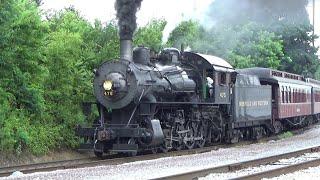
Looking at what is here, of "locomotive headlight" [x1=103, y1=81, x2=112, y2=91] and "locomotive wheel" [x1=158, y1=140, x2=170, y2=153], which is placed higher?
"locomotive headlight" [x1=103, y1=81, x2=112, y2=91]

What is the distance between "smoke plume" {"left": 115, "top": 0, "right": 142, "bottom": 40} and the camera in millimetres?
15383

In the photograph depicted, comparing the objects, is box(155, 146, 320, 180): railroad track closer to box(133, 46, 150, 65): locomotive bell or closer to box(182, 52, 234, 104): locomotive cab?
box(182, 52, 234, 104): locomotive cab

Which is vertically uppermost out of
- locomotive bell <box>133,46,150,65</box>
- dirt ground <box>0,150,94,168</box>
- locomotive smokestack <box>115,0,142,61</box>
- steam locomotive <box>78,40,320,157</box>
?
locomotive smokestack <box>115,0,142,61</box>

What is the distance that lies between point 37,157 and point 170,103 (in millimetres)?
4078

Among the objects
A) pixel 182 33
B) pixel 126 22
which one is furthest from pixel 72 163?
pixel 182 33

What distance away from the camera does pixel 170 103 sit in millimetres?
15711

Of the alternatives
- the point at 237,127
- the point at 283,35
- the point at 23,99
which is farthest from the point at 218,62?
the point at 283,35

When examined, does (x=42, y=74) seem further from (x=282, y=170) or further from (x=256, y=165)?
(x=282, y=170)

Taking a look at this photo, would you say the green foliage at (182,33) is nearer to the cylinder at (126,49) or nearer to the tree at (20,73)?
the cylinder at (126,49)

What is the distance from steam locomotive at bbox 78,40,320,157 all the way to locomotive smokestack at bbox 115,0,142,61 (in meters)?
0.04

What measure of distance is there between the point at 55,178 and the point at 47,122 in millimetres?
5636

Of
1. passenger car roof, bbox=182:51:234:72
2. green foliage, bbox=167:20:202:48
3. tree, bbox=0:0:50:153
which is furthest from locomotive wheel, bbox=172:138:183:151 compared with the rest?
green foliage, bbox=167:20:202:48

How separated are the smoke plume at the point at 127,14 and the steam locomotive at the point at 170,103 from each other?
1.46ft

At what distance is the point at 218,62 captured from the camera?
1883cm
